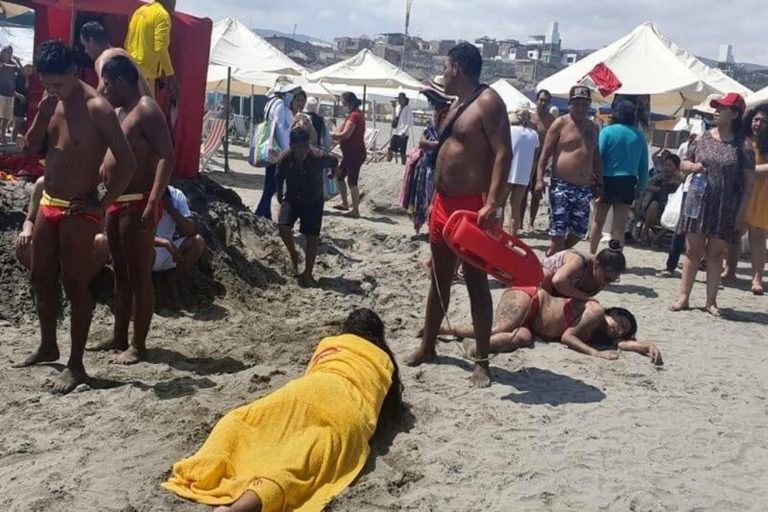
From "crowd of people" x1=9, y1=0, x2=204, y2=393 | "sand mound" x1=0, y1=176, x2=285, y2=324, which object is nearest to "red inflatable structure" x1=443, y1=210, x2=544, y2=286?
"crowd of people" x1=9, y1=0, x2=204, y2=393

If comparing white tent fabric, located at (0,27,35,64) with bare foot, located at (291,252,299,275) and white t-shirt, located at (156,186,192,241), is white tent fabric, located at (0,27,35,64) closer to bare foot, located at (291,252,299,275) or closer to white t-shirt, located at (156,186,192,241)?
bare foot, located at (291,252,299,275)

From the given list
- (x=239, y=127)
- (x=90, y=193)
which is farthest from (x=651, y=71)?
(x=239, y=127)

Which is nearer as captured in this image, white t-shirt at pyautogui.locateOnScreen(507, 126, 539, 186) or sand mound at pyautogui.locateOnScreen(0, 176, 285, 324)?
sand mound at pyautogui.locateOnScreen(0, 176, 285, 324)

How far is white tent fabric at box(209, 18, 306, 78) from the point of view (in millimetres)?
19578

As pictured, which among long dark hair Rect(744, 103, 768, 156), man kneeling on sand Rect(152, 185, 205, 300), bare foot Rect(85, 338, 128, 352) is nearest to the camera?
bare foot Rect(85, 338, 128, 352)

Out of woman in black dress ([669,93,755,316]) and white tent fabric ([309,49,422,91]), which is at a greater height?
white tent fabric ([309,49,422,91])

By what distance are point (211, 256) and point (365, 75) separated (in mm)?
15005

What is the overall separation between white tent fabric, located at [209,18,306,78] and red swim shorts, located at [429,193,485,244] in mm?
15025

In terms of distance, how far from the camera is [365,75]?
72.3 ft

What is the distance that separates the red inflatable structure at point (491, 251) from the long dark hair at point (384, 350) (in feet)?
2.14

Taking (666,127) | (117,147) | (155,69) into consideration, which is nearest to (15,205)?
(155,69)

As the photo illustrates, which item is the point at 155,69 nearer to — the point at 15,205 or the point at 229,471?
the point at 15,205

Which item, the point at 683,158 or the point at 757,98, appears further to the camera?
the point at 757,98

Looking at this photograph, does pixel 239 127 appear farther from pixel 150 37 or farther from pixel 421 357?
pixel 421 357
